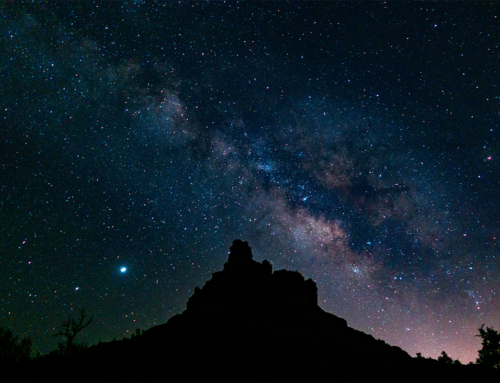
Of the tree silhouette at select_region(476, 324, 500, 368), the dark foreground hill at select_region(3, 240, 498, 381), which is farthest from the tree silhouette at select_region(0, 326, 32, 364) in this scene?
the tree silhouette at select_region(476, 324, 500, 368)

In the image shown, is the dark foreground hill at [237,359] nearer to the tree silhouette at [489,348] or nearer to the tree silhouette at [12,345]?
the tree silhouette at [489,348]

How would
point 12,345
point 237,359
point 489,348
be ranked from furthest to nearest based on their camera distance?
1. point 12,345
2. point 489,348
3. point 237,359

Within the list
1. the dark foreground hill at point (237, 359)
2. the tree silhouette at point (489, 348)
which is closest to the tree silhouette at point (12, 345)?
the dark foreground hill at point (237, 359)

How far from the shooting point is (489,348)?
30359 millimetres

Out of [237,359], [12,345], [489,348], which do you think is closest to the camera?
[237,359]

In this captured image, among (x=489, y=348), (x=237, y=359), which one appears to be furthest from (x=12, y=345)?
(x=489, y=348)

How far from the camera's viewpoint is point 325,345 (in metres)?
26.9

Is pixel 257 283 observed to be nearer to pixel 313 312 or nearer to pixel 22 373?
pixel 313 312

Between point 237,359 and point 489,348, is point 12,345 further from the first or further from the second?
point 489,348

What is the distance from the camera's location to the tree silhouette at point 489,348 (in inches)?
1143

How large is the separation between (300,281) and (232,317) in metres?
26.1

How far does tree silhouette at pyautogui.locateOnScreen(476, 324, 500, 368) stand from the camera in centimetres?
2903

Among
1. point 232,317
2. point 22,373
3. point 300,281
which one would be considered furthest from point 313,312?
point 22,373

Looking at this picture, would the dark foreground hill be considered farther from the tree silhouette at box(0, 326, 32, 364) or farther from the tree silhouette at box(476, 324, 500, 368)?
the tree silhouette at box(0, 326, 32, 364)
